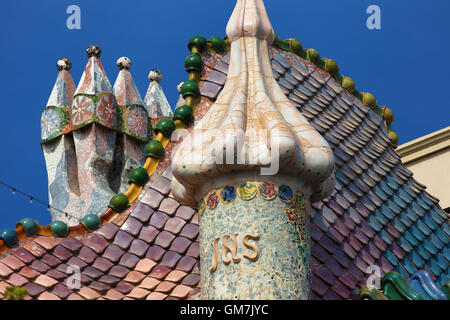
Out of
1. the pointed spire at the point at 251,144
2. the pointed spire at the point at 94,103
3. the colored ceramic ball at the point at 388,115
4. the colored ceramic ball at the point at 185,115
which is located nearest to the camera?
the pointed spire at the point at 251,144

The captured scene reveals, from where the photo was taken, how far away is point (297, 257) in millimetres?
7121

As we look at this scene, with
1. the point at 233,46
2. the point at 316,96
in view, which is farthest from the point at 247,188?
the point at 316,96

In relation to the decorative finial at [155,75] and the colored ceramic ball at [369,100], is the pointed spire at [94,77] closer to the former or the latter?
the decorative finial at [155,75]

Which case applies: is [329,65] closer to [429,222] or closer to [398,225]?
[429,222]

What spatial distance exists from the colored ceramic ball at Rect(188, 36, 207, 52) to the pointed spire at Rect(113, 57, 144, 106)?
10.4m

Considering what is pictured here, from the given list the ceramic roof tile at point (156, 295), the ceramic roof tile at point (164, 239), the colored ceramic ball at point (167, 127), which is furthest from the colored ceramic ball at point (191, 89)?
the ceramic roof tile at point (156, 295)

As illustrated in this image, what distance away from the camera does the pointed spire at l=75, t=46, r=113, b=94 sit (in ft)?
64.9

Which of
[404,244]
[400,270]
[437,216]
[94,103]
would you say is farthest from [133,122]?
[400,270]

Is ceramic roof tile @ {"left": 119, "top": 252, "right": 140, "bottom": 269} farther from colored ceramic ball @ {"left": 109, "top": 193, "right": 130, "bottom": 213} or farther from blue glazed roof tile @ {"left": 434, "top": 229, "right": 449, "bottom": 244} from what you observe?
blue glazed roof tile @ {"left": 434, "top": 229, "right": 449, "bottom": 244}

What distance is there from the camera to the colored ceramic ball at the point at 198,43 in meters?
10.1

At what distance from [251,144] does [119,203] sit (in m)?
2.13

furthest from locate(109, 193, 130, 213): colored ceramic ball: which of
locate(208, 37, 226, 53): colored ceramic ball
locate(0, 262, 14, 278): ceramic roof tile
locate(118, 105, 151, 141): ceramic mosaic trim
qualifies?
locate(118, 105, 151, 141): ceramic mosaic trim

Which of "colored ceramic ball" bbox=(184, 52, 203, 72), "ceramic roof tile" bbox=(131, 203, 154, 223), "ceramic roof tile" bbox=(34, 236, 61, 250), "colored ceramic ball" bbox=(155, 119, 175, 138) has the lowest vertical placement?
"ceramic roof tile" bbox=(34, 236, 61, 250)

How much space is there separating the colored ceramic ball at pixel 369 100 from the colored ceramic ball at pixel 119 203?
3514mm
